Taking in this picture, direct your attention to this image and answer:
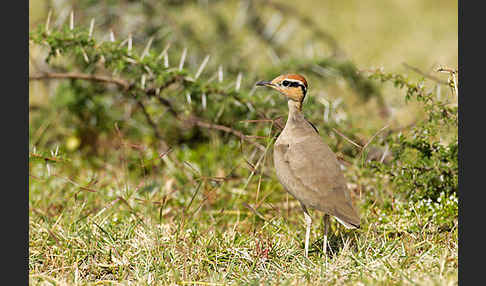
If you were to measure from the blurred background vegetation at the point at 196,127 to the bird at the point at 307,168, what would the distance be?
0.26 meters

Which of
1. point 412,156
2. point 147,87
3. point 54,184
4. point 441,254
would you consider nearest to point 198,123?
point 147,87

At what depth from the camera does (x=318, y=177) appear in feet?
9.05

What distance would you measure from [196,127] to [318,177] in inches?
96.6

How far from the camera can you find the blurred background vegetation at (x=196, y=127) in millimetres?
3439

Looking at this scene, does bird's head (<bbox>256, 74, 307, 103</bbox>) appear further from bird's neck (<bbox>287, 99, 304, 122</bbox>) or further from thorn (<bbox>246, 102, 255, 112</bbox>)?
thorn (<bbox>246, 102, 255, 112</bbox>)

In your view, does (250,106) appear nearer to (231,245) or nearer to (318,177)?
(231,245)

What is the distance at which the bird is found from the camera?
8.90 ft

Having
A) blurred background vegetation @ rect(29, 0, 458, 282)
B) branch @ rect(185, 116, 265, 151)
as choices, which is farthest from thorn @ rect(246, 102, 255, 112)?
branch @ rect(185, 116, 265, 151)

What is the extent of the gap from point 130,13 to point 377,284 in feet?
12.1

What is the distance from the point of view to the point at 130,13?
538 centimetres

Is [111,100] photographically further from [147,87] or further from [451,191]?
[451,191]

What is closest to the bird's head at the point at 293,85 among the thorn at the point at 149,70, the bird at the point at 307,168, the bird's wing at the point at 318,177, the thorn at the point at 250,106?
the bird at the point at 307,168

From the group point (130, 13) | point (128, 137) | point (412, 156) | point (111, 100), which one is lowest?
point (128, 137)

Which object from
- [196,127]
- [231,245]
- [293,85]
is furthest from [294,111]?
[196,127]
